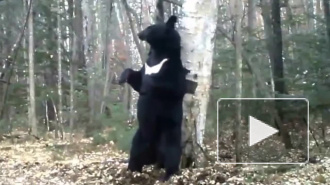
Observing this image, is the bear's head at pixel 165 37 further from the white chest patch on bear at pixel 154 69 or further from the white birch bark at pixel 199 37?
the white birch bark at pixel 199 37

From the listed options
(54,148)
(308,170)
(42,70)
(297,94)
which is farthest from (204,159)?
(42,70)

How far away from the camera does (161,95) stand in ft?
16.4

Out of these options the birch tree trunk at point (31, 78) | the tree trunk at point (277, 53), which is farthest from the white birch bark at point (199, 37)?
the birch tree trunk at point (31, 78)

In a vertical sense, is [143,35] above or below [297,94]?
above

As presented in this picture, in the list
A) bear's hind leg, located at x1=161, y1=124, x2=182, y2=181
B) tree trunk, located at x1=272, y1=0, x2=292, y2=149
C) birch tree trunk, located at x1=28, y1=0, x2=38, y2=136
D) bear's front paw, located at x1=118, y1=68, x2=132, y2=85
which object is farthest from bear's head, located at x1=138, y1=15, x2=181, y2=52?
birch tree trunk, located at x1=28, y1=0, x2=38, y2=136

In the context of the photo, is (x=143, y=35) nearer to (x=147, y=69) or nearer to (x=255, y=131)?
(x=147, y=69)

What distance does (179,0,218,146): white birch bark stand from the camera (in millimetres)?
5660

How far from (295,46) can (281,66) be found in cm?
99

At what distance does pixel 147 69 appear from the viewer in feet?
16.5

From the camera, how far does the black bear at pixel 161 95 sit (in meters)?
4.89
